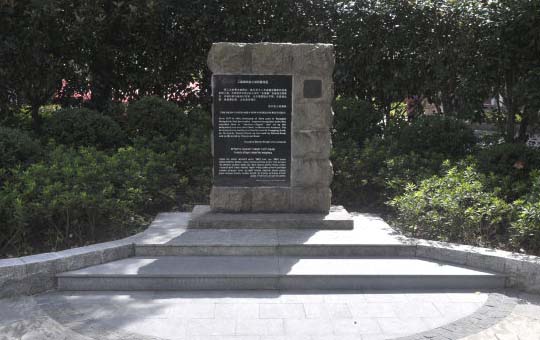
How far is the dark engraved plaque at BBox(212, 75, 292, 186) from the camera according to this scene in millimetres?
6875

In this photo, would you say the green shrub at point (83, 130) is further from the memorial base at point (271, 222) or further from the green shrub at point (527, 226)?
the green shrub at point (527, 226)

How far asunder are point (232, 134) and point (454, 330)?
10.7 ft

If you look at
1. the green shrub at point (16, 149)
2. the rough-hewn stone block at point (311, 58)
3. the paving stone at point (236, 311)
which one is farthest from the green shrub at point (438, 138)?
the green shrub at point (16, 149)

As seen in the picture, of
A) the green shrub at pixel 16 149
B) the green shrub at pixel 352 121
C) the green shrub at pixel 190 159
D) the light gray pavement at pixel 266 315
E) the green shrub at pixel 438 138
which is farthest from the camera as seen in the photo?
the green shrub at pixel 352 121

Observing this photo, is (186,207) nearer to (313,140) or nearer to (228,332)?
(313,140)

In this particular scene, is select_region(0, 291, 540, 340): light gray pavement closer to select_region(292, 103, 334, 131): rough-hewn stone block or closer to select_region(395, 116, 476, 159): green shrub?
select_region(292, 103, 334, 131): rough-hewn stone block

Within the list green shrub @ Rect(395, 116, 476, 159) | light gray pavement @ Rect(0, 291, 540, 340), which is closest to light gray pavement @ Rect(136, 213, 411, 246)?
light gray pavement @ Rect(0, 291, 540, 340)

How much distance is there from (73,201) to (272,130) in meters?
2.28

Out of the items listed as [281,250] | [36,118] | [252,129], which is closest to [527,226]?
[281,250]

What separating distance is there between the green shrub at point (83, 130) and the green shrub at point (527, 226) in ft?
18.7

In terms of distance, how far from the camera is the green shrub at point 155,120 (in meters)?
9.43

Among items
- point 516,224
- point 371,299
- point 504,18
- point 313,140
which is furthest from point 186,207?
point 504,18

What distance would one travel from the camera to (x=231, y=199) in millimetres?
7102

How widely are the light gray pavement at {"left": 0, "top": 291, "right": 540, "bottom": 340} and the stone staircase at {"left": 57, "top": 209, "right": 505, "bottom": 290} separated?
0.12 m
